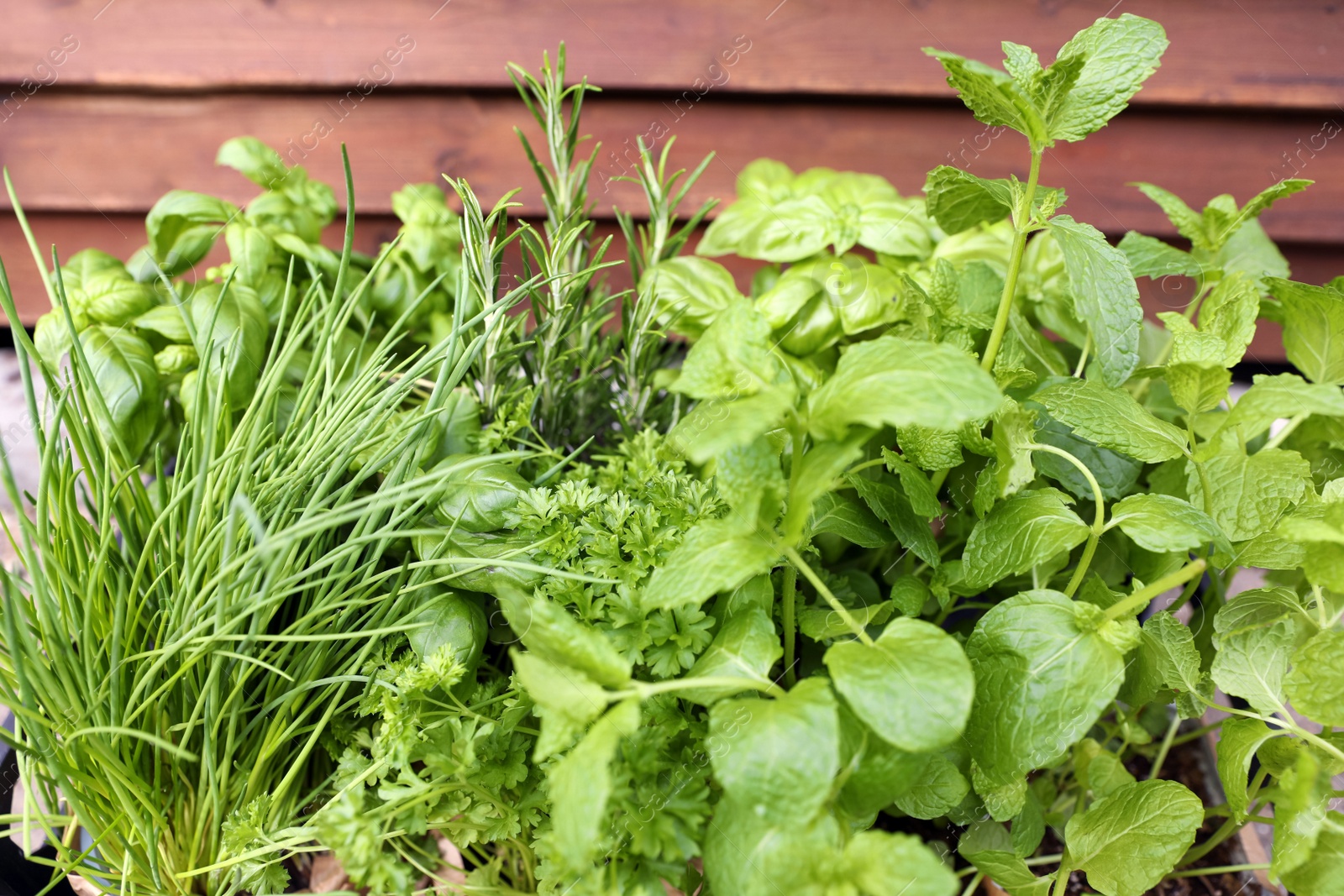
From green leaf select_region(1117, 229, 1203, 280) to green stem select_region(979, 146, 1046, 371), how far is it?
180mm

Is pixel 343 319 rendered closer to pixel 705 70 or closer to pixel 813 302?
pixel 813 302

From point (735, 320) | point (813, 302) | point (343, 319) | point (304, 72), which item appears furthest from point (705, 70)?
point (735, 320)

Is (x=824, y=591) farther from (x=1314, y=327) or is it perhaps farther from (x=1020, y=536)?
(x=1314, y=327)

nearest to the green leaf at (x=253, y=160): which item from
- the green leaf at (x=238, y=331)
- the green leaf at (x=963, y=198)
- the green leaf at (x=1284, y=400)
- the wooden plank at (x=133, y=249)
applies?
the green leaf at (x=238, y=331)

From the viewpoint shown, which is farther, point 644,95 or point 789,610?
point 644,95

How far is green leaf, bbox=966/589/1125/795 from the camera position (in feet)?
1.45

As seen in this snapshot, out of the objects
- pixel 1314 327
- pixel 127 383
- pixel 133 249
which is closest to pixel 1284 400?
pixel 1314 327

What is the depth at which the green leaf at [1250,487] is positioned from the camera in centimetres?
53

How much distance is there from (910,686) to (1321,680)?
26 cm

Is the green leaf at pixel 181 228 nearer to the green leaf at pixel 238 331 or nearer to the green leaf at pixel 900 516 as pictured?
the green leaf at pixel 238 331

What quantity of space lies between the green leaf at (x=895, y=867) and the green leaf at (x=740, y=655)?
9 cm

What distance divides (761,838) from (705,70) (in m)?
1.21

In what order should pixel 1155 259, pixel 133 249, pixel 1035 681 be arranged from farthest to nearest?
pixel 133 249 < pixel 1155 259 < pixel 1035 681

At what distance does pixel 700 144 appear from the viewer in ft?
4.53
